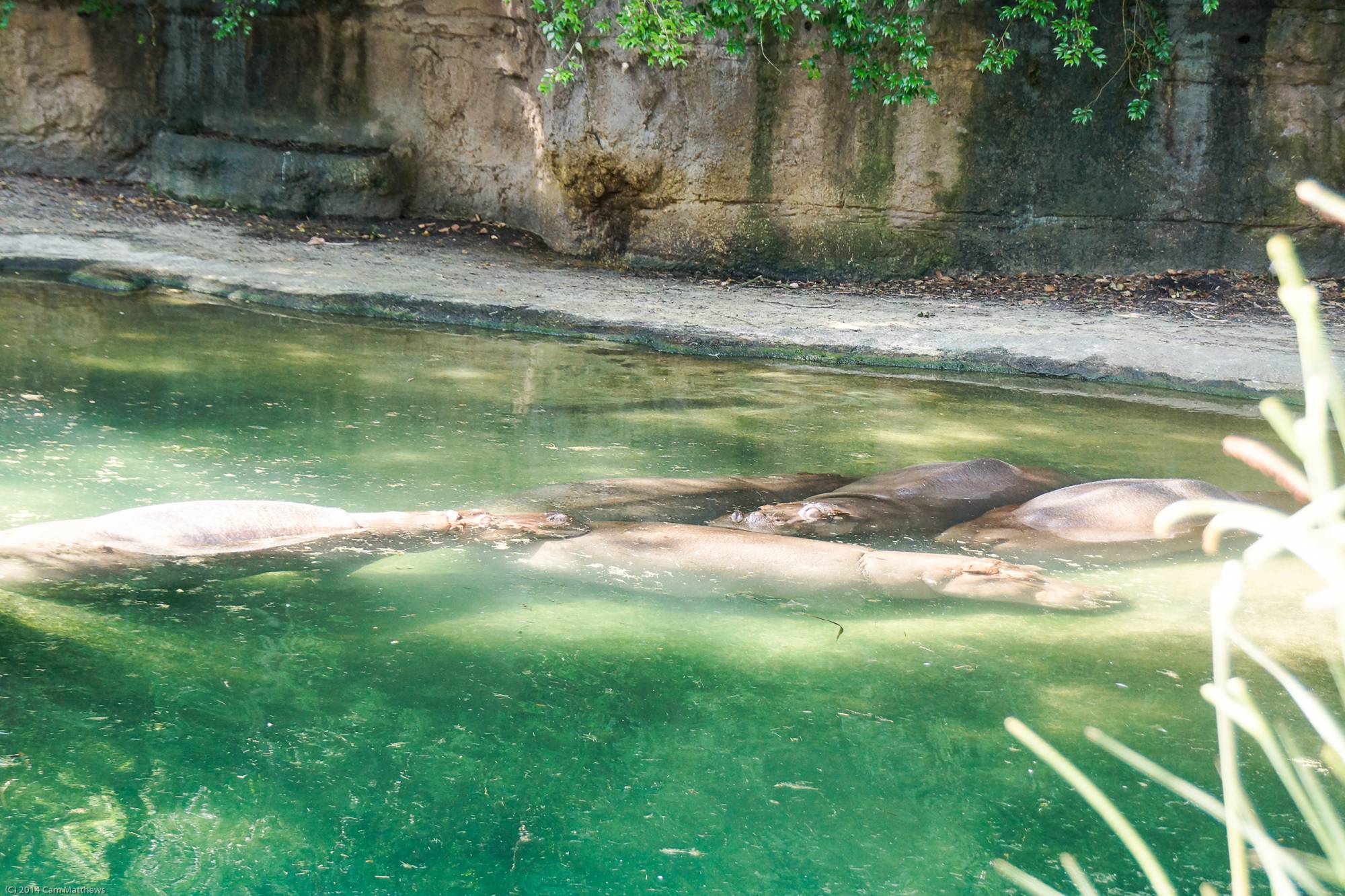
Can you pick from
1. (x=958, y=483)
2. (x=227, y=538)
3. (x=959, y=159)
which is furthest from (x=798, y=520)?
(x=959, y=159)

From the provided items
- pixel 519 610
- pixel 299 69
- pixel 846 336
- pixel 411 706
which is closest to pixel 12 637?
pixel 411 706

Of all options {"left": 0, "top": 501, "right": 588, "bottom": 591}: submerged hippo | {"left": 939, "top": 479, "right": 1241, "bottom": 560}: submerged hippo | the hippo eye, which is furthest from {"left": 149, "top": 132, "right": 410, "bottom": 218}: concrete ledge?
{"left": 939, "top": 479, "right": 1241, "bottom": 560}: submerged hippo

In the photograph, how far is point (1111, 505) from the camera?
4219 millimetres

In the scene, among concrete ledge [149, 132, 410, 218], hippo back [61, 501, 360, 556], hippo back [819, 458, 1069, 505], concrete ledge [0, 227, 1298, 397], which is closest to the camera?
hippo back [61, 501, 360, 556]

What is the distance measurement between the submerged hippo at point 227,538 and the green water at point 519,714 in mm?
109

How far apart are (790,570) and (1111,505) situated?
1240 mm

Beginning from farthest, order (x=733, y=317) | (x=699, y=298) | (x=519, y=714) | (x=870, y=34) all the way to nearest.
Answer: (x=870, y=34)
(x=699, y=298)
(x=733, y=317)
(x=519, y=714)

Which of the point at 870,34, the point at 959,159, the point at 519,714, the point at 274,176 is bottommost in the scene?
the point at 519,714

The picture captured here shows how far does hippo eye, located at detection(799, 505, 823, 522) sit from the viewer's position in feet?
13.6

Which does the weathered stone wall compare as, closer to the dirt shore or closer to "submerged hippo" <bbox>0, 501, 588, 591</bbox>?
the dirt shore

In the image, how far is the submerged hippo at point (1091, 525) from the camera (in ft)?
13.5

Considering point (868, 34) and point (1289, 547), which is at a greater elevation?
point (868, 34)

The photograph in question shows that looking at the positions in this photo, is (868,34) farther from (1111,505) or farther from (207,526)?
(207,526)

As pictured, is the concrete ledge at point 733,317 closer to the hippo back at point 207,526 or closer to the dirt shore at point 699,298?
the dirt shore at point 699,298
